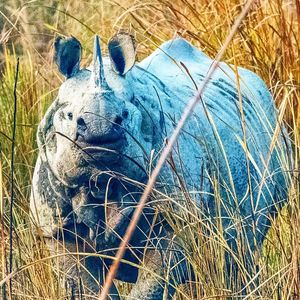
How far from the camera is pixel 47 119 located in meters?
3.98

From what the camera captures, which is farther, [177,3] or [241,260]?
[177,3]

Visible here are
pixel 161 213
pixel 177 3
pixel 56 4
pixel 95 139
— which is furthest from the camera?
pixel 56 4

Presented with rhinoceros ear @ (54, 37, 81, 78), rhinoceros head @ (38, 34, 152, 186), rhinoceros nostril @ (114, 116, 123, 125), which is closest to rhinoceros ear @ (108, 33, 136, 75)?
rhinoceros head @ (38, 34, 152, 186)

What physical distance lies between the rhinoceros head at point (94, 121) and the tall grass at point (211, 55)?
0.19 m

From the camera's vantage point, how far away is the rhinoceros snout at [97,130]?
3.61 meters

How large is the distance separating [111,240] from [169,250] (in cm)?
35

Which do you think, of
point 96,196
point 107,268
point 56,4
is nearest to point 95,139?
point 96,196

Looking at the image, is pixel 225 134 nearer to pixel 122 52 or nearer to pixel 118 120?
pixel 122 52

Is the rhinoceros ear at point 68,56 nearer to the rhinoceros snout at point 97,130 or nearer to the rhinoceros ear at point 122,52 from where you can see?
the rhinoceros ear at point 122,52

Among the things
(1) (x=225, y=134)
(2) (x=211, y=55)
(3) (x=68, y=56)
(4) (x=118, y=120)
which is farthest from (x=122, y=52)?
(2) (x=211, y=55)

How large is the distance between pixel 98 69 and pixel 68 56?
305mm

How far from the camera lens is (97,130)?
3607 mm

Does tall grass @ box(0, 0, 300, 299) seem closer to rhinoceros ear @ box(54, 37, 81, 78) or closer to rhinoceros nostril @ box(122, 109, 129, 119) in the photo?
rhinoceros ear @ box(54, 37, 81, 78)

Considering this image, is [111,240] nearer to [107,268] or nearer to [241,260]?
[107,268]
